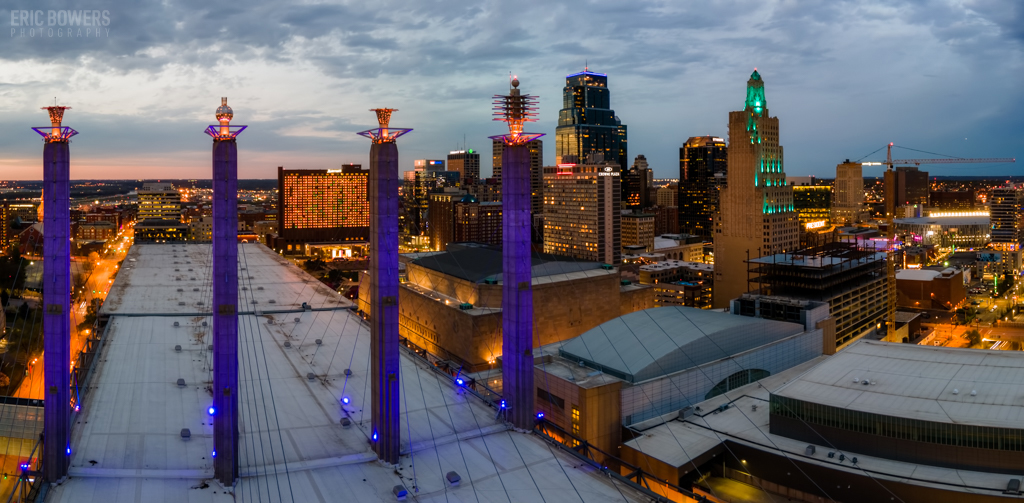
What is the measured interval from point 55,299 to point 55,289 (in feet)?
1.29

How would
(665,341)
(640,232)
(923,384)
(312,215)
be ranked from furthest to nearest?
(312,215) < (640,232) < (665,341) < (923,384)

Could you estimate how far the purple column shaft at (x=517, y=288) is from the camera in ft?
115

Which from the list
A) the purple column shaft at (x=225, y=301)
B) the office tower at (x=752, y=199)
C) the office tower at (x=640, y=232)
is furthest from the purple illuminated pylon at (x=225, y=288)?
the office tower at (x=640, y=232)

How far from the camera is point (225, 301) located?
2759 cm

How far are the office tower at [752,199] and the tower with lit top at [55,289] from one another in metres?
107

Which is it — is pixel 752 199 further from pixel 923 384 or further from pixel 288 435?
pixel 288 435

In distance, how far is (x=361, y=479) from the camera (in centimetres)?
2906

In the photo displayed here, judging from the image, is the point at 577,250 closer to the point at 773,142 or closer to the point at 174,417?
the point at 773,142

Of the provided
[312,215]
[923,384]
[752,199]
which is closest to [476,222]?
[312,215]

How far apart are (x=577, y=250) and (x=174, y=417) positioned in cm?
11366

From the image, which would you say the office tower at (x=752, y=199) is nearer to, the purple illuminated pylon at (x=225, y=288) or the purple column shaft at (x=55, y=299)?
the purple illuminated pylon at (x=225, y=288)

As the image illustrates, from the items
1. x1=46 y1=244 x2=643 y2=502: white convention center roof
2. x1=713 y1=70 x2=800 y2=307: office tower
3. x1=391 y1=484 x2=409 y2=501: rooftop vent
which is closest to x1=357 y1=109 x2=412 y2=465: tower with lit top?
x1=46 y1=244 x2=643 y2=502: white convention center roof

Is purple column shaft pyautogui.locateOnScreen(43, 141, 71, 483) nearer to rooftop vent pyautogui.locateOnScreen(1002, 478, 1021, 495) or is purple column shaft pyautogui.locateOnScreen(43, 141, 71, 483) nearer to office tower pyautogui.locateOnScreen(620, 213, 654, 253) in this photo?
rooftop vent pyautogui.locateOnScreen(1002, 478, 1021, 495)

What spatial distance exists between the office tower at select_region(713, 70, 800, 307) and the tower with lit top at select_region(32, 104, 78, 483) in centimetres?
10684
